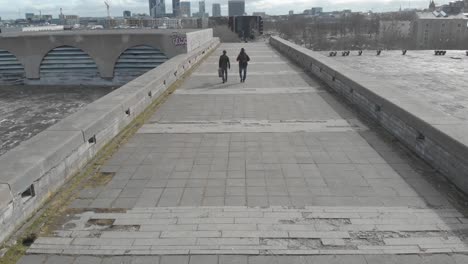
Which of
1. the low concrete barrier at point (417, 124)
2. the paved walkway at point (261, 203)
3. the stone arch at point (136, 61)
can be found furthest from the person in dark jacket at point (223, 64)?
the stone arch at point (136, 61)

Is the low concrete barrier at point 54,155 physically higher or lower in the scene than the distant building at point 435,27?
lower

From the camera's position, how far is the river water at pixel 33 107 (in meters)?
19.7

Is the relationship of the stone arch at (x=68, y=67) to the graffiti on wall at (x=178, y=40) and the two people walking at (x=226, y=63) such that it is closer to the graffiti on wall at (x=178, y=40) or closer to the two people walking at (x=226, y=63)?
the graffiti on wall at (x=178, y=40)

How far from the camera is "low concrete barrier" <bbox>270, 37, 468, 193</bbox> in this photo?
18.8 ft

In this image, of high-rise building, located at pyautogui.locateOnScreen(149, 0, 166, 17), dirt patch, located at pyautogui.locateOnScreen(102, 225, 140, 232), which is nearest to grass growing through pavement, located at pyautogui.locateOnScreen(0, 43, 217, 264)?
dirt patch, located at pyautogui.locateOnScreen(102, 225, 140, 232)

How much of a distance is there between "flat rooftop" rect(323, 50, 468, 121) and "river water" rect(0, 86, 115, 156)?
1603 centimetres

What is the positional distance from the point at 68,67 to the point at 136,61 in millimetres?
6277

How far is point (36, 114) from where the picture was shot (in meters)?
24.4

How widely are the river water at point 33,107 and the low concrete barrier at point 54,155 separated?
9181 mm

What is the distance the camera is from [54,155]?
569cm

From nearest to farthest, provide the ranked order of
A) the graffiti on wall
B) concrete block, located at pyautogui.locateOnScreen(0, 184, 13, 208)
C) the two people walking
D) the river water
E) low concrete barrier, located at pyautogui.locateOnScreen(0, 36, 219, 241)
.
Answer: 1. concrete block, located at pyautogui.locateOnScreen(0, 184, 13, 208)
2. low concrete barrier, located at pyautogui.locateOnScreen(0, 36, 219, 241)
3. the two people walking
4. the river water
5. the graffiti on wall

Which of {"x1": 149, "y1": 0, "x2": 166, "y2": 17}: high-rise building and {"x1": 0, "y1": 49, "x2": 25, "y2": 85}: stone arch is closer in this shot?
{"x1": 0, "y1": 49, "x2": 25, "y2": 85}: stone arch

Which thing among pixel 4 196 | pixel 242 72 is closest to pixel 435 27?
pixel 242 72

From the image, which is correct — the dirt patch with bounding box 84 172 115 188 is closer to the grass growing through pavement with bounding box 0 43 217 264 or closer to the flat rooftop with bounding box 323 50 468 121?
the grass growing through pavement with bounding box 0 43 217 264
